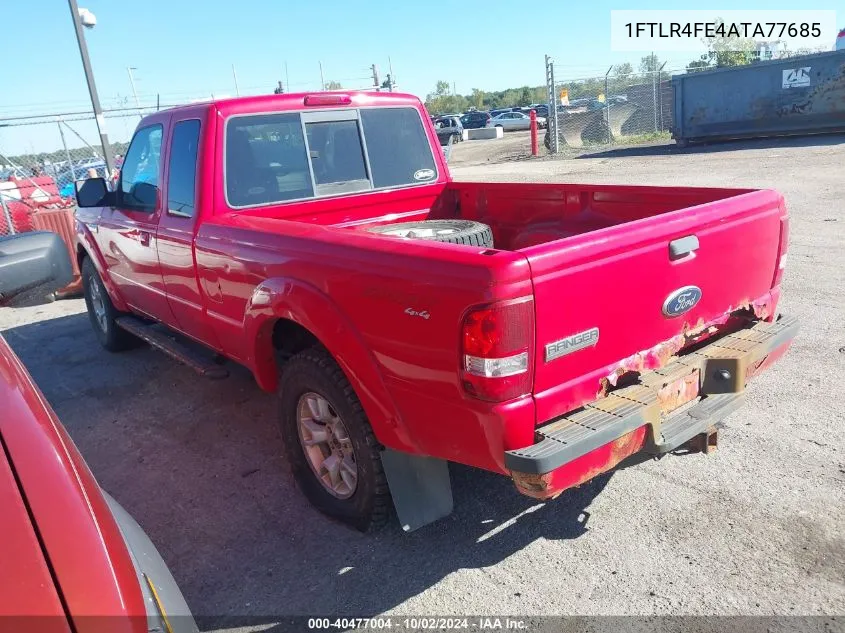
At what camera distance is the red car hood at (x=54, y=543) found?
50.6 inches

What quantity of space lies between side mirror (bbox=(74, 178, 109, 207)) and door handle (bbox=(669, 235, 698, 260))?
4249 mm

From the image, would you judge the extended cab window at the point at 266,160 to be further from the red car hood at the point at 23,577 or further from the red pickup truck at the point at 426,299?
the red car hood at the point at 23,577

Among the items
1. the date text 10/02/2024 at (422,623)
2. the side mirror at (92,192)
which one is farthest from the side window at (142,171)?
the date text 10/02/2024 at (422,623)

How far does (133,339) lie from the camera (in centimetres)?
652

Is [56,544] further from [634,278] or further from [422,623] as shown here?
[634,278]

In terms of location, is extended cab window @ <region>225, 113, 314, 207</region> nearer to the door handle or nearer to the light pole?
the door handle

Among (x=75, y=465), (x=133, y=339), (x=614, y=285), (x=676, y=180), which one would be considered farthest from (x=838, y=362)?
(x=676, y=180)

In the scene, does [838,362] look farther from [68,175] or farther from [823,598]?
[68,175]

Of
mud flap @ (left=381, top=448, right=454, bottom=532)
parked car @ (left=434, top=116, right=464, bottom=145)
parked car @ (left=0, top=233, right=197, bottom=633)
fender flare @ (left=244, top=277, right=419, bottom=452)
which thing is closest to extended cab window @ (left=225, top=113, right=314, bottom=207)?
fender flare @ (left=244, top=277, right=419, bottom=452)

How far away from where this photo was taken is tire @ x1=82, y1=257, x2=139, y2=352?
6.24 meters

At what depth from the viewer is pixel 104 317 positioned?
649 centimetres

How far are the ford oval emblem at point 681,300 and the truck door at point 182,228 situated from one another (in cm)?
276

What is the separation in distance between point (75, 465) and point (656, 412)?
2.07 metres

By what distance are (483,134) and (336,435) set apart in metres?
36.3
